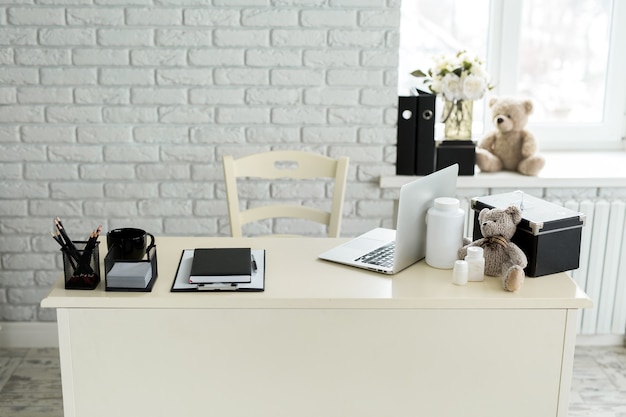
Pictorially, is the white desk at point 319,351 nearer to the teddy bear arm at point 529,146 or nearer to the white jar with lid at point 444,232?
the white jar with lid at point 444,232

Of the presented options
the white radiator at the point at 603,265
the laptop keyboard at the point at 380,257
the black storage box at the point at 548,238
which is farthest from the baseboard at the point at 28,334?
the white radiator at the point at 603,265

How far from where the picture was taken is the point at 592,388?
2908mm

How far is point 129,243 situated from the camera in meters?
1.84

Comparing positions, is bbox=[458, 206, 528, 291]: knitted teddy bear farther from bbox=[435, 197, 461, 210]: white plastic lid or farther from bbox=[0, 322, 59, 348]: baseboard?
bbox=[0, 322, 59, 348]: baseboard

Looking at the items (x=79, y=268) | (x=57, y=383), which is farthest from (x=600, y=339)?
(x=79, y=268)

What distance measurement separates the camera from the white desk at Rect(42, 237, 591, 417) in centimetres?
177

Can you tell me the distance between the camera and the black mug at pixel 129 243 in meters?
1.84

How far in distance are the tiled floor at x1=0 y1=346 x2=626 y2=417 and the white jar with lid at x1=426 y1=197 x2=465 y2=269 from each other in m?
1.14

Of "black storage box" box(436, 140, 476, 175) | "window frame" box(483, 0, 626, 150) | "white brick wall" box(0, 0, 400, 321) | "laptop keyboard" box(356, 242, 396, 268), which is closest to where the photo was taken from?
"laptop keyboard" box(356, 242, 396, 268)

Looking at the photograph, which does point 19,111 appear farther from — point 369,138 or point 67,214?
point 369,138

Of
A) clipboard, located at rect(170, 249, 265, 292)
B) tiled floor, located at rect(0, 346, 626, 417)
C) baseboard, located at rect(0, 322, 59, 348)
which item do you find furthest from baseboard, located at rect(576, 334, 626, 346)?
baseboard, located at rect(0, 322, 59, 348)

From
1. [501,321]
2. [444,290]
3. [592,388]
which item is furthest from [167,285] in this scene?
[592,388]

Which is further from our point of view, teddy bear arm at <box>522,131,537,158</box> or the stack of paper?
teddy bear arm at <box>522,131,537,158</box>

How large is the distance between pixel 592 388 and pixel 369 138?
126 centimetres
